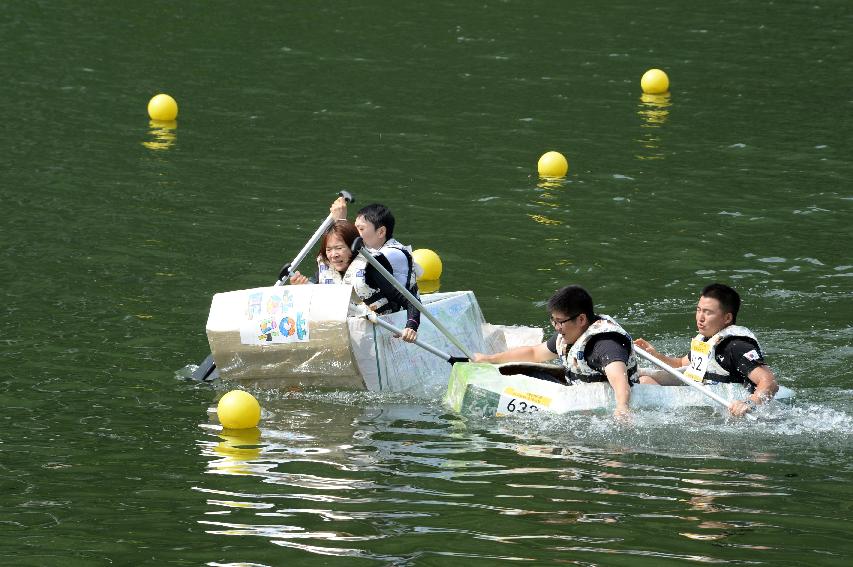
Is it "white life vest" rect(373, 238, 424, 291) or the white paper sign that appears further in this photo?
"white life vest" rect(373, 238, 424, 291)

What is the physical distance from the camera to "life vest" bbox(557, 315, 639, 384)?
31.7 feet

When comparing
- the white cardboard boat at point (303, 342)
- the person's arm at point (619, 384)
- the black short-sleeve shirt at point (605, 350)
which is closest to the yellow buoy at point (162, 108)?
the white cardboard boat at point (303, 342)

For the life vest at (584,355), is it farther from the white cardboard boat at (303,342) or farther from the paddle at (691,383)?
the white cardboard boat at (303,342)

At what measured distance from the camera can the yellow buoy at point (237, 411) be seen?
951 centimetres

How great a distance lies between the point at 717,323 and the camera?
9.82 m

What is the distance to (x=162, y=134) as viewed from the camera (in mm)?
18797

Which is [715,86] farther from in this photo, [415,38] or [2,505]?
[2,505]

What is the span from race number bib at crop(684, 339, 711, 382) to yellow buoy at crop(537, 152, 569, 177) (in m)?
7.37

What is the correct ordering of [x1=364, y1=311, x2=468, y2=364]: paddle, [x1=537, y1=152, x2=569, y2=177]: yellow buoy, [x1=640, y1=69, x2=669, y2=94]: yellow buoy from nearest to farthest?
1. [x1=364, y1=311, x2=468, y2=364]: paddle
2. [x1=537, y1=152, x2=569, y2=177]: yellow buoy
3. [x1=640, y1=69, x2=669, y2=94]: yellow buoy

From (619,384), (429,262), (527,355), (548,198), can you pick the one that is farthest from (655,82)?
(619,384)

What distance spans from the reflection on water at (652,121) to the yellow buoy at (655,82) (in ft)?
0.25

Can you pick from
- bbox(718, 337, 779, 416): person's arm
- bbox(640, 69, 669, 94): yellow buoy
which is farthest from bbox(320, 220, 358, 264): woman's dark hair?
bbox(640, 69, 669, 94): yellow buoy

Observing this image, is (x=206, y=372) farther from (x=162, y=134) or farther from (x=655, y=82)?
(x=655, y=82)

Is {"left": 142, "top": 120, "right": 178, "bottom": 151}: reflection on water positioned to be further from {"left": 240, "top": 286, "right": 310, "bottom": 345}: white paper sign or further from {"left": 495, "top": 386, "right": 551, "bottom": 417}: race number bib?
{"left": 495, "top": 386, "right": 551, "bottom": 417}: race number bib
